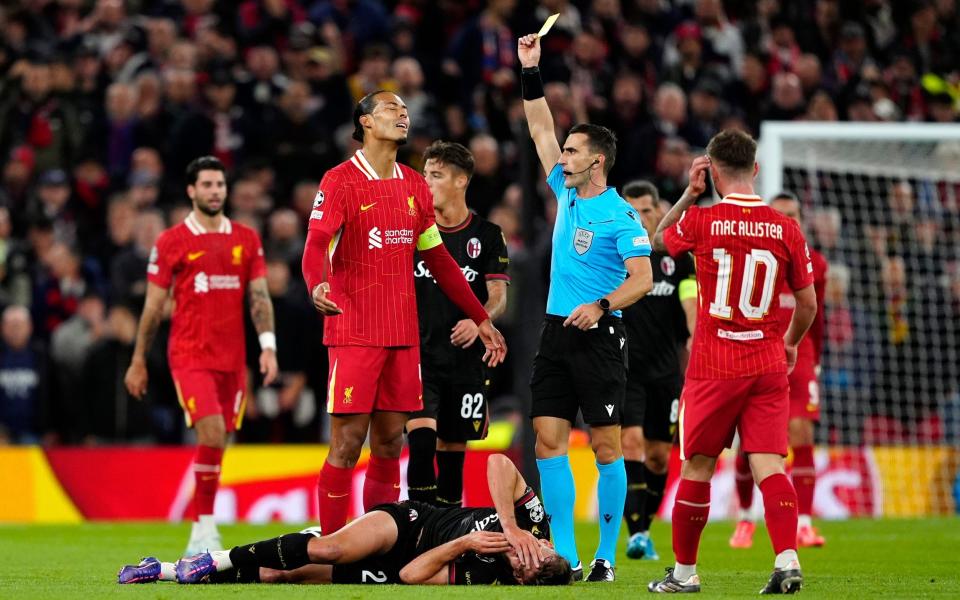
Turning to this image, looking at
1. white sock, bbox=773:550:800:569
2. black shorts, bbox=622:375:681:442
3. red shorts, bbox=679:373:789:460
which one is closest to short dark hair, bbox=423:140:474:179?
black shorts, bbox=622:375:681:442

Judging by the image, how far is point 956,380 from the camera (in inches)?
695

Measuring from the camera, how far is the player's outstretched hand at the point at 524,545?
25.4 ft

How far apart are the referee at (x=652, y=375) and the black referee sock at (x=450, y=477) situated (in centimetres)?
137

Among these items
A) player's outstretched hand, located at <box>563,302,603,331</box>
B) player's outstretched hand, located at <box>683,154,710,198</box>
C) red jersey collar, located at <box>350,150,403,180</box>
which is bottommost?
player's outstretched hand, located at <box>563,302,603,331</box>

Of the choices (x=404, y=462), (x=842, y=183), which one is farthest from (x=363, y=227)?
(x=842, y=183)

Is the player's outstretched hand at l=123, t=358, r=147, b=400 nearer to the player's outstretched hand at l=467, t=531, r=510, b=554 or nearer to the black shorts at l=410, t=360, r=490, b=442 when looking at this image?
the black shorts at l=410, t=360, r=490, b=442

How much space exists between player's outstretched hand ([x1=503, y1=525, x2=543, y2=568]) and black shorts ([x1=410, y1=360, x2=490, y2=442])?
2.53 meters

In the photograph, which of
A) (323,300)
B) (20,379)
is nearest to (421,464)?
(323,300)

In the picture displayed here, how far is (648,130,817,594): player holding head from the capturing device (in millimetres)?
7598

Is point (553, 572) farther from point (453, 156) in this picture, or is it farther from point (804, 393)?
point (804, 393)

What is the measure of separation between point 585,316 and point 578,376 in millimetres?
559

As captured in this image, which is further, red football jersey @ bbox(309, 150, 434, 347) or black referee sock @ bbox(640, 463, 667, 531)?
black referee sock @ bbox(640, 463, 667, 531)

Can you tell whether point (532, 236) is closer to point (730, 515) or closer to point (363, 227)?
point (730, 515)

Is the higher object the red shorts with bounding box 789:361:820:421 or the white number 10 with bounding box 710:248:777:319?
the white number 10 with bounding box 710:248:777:319
